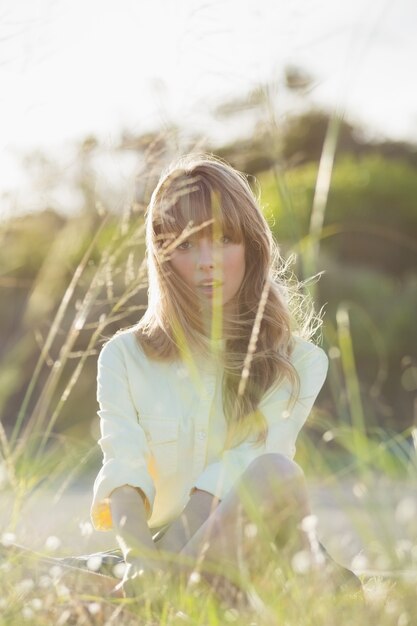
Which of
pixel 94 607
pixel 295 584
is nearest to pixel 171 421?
pixel 94 607

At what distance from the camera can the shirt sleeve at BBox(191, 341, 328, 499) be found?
2.45 meters

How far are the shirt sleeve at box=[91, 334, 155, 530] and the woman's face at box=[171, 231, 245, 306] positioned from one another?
27 centimetres

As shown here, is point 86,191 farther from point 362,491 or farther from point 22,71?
point 362,491

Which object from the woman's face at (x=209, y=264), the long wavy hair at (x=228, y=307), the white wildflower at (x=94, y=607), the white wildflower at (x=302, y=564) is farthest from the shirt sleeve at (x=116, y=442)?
the white wildflower at (x=302, y=564)

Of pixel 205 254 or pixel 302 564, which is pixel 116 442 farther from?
pixel 302 564

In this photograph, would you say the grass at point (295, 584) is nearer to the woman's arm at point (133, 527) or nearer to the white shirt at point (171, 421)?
the woman's arm at point (133, 527)

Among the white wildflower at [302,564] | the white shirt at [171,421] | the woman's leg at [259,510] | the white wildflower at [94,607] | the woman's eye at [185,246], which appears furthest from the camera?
the woman's eye at [185,246]

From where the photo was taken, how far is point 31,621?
1.68 metres

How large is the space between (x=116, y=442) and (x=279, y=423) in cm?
41

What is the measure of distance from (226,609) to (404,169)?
8.32 m

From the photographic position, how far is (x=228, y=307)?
2863mm

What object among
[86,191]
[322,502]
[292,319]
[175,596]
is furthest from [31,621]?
[322,502]

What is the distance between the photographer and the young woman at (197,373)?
8.07 feet

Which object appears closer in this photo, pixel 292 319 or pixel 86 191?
pixel 86 191
